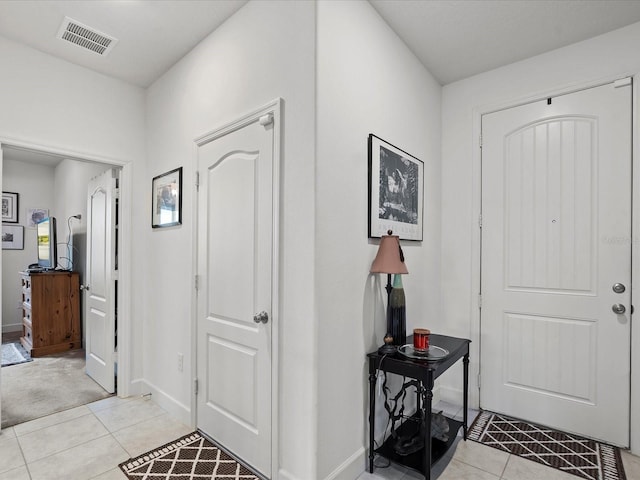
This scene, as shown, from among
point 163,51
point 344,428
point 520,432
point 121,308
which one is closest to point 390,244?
point 344,428

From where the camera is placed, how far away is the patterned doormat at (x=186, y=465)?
192cm

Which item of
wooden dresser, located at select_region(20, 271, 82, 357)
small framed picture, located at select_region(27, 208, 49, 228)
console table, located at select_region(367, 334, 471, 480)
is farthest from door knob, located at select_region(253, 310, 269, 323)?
small framed picture, located at select_region(27, 208, 49, 228)

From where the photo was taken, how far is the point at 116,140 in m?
2.96

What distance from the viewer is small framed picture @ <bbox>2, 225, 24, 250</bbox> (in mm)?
5258

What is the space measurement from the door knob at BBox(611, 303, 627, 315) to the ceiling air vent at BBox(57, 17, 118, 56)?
3792 millimetres

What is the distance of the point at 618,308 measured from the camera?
2244mm

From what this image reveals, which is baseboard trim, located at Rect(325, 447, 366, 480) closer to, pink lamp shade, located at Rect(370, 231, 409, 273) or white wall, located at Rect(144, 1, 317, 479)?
white wall, located at Rect(144, 1, 317, 479)

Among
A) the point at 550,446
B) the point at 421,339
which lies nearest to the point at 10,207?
the point at 421,339

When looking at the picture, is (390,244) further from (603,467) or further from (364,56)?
(603,467)

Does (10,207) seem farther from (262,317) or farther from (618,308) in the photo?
(618,308)

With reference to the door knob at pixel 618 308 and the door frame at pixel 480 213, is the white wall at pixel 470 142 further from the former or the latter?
the door knob at pixel 618 308

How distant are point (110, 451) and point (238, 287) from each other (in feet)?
4.27

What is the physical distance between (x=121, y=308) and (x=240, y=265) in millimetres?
1548

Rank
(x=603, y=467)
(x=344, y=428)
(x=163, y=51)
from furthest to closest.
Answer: (x=163, y=51)
(x=603, y=467)
(x=344, y=428)
